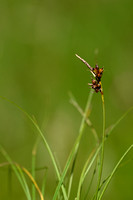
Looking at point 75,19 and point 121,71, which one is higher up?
point 75,19

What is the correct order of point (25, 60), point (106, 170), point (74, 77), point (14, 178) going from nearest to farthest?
point (106, 170) < point (14, 178) < point (74, 77) < point (25, 60)

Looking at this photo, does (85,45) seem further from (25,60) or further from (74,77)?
(25,60)

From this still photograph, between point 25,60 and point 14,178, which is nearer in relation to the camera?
point 14,178

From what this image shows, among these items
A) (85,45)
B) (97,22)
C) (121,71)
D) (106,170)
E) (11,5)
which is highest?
(11,5)

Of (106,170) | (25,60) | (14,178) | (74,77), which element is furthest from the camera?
(25,60)

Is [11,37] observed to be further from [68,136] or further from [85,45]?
[68,136]

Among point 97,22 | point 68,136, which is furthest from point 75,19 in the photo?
point 68,136

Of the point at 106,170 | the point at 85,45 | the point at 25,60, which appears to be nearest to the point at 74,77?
the point at 85,45
